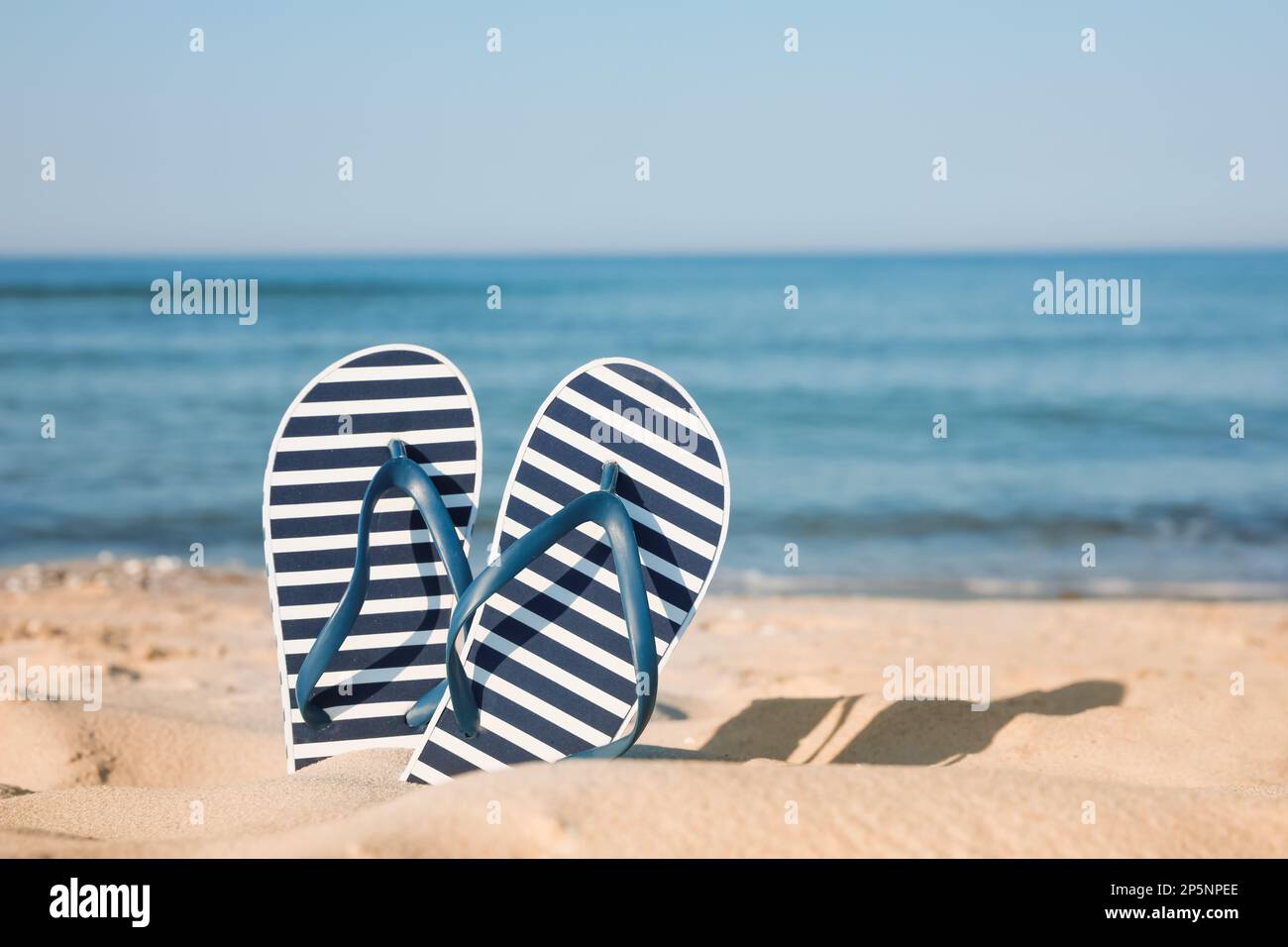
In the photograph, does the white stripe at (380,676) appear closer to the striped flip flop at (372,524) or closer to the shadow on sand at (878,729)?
the striped flip flop at (372,524)

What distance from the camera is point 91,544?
25.2 feet

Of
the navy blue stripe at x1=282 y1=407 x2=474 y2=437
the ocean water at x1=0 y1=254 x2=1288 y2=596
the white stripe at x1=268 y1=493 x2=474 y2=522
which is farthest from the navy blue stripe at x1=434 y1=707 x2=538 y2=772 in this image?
the ocean water at x1=0 y1=254 x2=1288 y2=596

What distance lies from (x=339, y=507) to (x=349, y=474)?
10 cm

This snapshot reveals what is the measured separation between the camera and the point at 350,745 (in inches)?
126

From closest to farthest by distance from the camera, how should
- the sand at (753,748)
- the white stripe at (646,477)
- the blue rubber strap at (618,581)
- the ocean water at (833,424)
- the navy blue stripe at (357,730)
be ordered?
the sand at (753,748) < the blue rubber strap at (618,581) < the white stripe at (646,477) < the navy blue stripe at (357,730) < the ocean water at (833,424)

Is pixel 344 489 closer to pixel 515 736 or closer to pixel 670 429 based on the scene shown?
pixel 515 736

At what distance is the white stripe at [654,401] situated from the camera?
3068 mm

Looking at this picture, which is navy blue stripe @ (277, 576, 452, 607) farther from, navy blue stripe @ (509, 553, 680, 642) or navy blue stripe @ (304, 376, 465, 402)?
navy blue stripe @ (304, 376, 465, 402)

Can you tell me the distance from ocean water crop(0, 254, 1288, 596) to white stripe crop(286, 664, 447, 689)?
3.70 meters

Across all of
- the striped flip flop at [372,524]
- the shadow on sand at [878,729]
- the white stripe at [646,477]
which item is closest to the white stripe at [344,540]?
the striped flip flop at [372,524]

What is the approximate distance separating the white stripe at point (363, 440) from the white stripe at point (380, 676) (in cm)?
64

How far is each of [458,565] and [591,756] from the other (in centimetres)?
59

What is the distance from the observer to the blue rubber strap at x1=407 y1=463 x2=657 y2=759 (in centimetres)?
275
